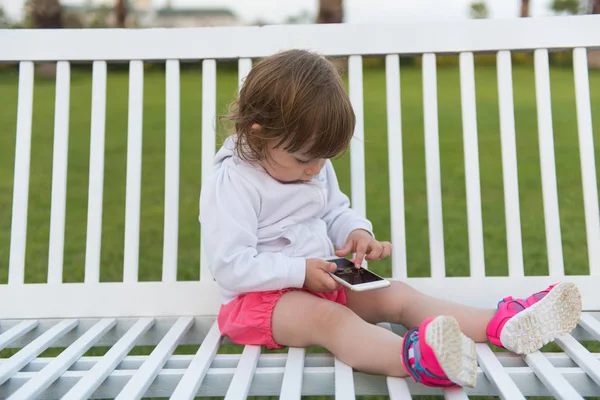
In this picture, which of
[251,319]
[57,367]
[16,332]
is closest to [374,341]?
[251,319]

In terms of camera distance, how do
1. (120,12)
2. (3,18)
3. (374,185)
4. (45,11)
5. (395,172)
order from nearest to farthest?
(395,172) → (374,185) → (45,11) → (3,18) → (120,12)

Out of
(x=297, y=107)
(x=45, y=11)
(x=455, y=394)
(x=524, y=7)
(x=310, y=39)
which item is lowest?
(x=455, y=394)

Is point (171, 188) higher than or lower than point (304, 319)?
higher

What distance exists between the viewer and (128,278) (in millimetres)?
1771

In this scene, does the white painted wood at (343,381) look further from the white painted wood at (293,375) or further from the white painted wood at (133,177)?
the white painted wood at (133,177)

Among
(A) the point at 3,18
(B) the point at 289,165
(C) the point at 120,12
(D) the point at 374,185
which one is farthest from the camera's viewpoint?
(C) the point at 120,12

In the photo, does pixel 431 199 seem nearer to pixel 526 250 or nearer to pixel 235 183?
pixel 235 183

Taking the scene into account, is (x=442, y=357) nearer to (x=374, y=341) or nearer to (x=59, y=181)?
(x=374, y=341)

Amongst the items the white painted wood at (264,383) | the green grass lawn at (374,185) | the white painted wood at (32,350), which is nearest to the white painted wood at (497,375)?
the white painted wood at (264,383)

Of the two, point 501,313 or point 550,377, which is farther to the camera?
point 501,313

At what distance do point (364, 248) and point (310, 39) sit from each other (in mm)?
637

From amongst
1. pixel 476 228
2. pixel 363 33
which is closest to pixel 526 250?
pixel 476 228

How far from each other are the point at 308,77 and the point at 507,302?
685mm

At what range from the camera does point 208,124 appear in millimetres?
1814
